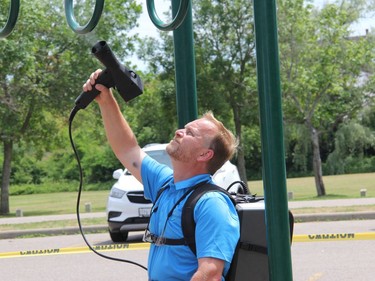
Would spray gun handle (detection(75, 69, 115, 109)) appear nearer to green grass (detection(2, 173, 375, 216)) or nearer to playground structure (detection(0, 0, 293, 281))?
playground structure (detection(0, 0, 293, 281))

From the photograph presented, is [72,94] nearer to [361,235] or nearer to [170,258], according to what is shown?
[361,235]

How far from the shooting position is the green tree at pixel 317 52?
90.6 feet

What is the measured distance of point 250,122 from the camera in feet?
101

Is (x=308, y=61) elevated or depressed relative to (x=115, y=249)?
elevated

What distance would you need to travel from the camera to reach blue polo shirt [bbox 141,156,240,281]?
10.4 feet

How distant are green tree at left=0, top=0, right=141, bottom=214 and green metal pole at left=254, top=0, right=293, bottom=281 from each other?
20.1 m

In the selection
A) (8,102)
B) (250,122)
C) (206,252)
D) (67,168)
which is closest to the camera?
(206,252)

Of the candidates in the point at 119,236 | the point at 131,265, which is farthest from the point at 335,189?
the point at 131,265

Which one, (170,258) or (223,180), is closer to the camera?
(170,258)

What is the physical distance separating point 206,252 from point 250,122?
1099 inches

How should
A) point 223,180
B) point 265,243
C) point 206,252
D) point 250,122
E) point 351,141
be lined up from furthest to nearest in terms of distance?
point 351,141 → point 250,122 → point 223,180 → point 265,243 → point 206,252

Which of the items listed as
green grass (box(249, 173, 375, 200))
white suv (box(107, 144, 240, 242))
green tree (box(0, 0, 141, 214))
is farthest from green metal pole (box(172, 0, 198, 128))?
green grass (box(249, 173, 375, 200))

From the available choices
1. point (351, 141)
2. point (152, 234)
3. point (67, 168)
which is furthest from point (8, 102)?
point (67, 168)

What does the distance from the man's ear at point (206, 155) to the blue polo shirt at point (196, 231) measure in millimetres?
75
